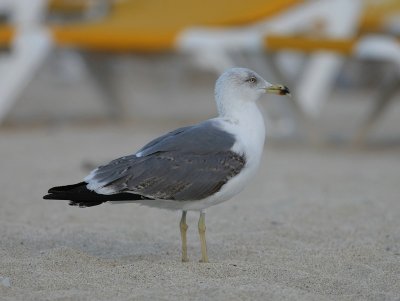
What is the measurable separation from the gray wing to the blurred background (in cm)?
349

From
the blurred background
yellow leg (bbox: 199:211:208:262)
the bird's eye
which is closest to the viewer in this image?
yellow leg (bbox: 199:211:208:262)

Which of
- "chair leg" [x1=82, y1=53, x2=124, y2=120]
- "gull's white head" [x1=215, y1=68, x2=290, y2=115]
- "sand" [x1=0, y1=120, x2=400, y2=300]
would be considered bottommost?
"sand" [x1=0, y1=120, x2=400, y2=300]

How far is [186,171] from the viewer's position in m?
3.36

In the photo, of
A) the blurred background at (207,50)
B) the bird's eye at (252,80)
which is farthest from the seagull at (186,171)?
the blurred background at (207,50)

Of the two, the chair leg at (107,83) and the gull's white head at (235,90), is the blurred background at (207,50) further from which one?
the gull's white head at (235,90)

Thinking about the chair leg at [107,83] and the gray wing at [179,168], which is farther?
the chair leg at [107,83]

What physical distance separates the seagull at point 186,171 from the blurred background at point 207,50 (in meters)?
3.44

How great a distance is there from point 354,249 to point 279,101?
3.77 m

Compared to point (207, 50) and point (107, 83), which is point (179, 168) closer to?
point (207, 50)

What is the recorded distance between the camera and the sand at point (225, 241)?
3084 millimetres

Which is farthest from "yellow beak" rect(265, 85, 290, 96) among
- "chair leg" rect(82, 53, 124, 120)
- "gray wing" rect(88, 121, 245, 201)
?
"chair leg" rect(82, 53, 124, 120)

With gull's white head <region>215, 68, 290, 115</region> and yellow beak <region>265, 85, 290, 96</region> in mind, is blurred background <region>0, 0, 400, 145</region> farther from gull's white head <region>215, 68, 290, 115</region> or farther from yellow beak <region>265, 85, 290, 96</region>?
gull's white head <region>215, 68, 290, 115</region>

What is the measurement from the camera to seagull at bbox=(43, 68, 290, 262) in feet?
10.7

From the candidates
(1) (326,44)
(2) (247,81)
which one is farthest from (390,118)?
(2) (247,81)
